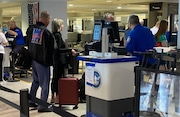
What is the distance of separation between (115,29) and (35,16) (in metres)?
5.41

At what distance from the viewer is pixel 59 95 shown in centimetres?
500

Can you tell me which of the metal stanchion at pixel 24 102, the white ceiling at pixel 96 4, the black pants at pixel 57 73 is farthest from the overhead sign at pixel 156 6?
the metal stanchion at pixel 24 102

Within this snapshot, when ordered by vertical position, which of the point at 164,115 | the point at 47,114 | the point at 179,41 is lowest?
the point at 47,114

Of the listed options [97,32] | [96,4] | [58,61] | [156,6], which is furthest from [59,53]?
[96,4]

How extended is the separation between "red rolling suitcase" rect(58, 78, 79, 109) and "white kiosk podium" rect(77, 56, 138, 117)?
1452mm

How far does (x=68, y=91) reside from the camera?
4.97 metres

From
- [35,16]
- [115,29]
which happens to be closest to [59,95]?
[115,29]

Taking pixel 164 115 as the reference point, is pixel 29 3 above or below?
above

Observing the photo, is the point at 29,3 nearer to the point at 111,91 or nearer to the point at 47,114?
the point at 47,114

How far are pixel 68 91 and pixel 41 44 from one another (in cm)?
88

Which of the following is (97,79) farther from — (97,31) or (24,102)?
(97,31)

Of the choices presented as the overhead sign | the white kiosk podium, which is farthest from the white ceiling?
the white kiosk podium

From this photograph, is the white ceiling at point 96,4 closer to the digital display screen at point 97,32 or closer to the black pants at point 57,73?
the black pants at point 57,73

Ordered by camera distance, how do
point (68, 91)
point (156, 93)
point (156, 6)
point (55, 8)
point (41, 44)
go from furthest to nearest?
point (156, 6) → point (55, 8) → point (68, 91) → point (41, 44) → point (156, 93)
